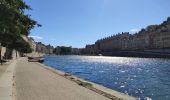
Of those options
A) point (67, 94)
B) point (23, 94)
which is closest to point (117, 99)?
point (67, 94)

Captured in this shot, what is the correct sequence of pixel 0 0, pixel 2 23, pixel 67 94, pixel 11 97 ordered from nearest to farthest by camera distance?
pixel 0 0 → pixel 2 23 → pixel 11 97 → pixel 67 94

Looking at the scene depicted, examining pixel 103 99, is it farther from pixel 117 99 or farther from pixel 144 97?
pixel 144 97

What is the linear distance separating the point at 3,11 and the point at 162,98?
1546 centimetres

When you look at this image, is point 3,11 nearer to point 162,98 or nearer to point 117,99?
point 117,99

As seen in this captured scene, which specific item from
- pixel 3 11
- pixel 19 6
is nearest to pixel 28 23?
pixel 19 6

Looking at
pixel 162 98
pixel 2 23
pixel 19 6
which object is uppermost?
pixel 19 6

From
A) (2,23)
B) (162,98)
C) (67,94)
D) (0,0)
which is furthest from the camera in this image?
(162,98)

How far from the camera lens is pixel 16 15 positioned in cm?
1783

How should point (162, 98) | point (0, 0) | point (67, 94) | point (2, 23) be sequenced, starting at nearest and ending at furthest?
point (0, 0) → point (2, 23) → point (67, 94) → point (162, 98)

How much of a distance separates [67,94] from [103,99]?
8.52 ft

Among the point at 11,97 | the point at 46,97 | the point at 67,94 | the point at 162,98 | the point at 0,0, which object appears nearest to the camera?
the point at 0,0

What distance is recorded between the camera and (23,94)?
67.2 feet

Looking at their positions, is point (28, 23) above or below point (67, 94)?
above

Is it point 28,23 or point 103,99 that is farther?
point 28,23
